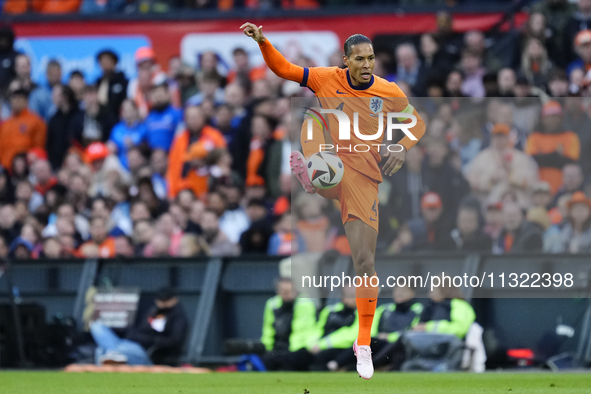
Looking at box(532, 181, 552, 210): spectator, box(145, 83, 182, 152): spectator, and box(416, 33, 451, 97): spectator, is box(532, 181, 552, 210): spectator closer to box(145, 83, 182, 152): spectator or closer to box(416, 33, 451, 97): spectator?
box(416, 33, 451, 97): spectator

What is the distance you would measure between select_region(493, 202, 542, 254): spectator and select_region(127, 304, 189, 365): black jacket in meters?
3.73

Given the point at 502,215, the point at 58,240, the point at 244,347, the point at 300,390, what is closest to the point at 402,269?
the point at 502,215

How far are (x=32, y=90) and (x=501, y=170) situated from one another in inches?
322

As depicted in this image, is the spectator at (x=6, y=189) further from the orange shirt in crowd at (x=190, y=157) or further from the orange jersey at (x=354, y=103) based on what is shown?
the orange jersey at (x=354, y=103)

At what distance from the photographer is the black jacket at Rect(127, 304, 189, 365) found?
11.8 metres

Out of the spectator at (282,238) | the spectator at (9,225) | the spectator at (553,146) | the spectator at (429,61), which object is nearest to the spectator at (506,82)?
the spectator at (429,61)

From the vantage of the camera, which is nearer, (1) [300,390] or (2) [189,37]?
(1) [300,390]

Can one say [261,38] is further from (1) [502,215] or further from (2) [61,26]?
(2) [61,26]

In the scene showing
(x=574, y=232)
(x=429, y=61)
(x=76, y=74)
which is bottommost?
(x=574, y=232)

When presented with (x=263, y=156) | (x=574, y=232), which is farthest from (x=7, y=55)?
(x=574, y=232)

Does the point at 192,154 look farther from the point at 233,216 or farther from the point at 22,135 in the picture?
the point at 22,135

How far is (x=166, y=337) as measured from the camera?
11.8 m

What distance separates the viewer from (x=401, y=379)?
9953 millimetres

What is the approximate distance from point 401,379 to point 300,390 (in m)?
1.83
